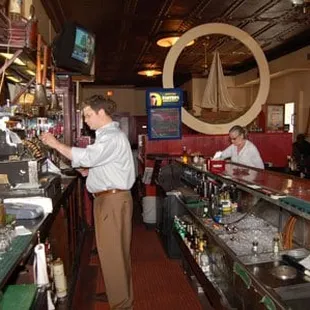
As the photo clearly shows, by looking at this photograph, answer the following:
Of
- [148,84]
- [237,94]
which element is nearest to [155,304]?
[237,94]

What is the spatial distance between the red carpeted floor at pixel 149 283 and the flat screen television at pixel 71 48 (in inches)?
90.5

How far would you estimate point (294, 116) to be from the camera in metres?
9.16

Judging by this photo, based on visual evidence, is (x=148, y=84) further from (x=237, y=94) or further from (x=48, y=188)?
(x=48, y=188)

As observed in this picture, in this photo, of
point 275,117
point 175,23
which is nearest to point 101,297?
point 175,23

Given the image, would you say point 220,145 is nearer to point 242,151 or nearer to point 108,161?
point 242,151

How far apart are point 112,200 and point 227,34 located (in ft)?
11.8

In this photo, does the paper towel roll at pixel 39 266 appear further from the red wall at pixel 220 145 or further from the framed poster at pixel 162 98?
the red wall at pixel 220 145

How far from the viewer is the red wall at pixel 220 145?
622 cm

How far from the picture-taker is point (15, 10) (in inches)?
92.5

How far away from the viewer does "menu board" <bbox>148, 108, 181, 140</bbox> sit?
5824 millimetres

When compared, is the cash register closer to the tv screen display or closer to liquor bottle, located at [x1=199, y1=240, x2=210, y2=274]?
liquor bottle, located at [x1=199, y1=240, x2=210, y2=274]

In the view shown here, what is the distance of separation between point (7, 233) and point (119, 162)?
4.27 feet

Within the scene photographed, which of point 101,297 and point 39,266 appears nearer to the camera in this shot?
point 39,266

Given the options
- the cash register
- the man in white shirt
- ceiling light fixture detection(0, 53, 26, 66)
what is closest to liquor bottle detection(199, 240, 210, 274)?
the cash register
